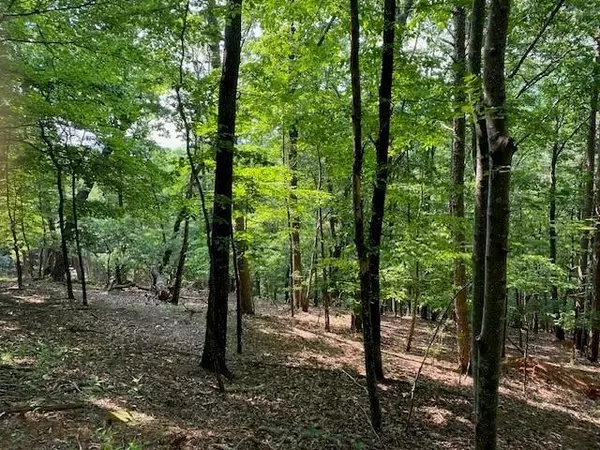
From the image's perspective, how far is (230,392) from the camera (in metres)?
6.54

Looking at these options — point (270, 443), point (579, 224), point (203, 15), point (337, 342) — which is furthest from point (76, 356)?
point (579, 224)

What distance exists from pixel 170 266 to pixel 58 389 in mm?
11544

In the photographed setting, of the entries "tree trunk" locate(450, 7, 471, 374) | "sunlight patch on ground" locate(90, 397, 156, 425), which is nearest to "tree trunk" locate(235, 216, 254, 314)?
"tree trunk" locate(450, 7, 471, 374)

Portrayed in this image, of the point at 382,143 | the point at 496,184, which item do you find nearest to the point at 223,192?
the point at 382,143

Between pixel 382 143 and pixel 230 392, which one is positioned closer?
pixel 230 392

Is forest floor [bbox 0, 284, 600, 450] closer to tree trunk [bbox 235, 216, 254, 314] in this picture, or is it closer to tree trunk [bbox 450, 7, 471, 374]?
tree trunk [bbox 450, 7, 471, 374]

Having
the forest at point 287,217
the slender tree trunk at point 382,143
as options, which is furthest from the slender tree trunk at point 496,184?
the slender tree trunk at point 382,143

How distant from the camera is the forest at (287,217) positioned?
4.58 meters

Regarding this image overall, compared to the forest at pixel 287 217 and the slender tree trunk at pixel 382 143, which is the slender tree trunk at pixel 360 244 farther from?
the slender tree trunk at pixel 382 143

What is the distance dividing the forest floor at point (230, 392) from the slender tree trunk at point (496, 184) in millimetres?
2867

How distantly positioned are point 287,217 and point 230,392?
6.52m

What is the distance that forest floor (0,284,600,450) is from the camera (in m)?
4.63

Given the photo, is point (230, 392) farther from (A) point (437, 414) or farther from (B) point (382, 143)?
(B) point (382, 143)

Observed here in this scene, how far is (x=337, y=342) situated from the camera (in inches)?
443
